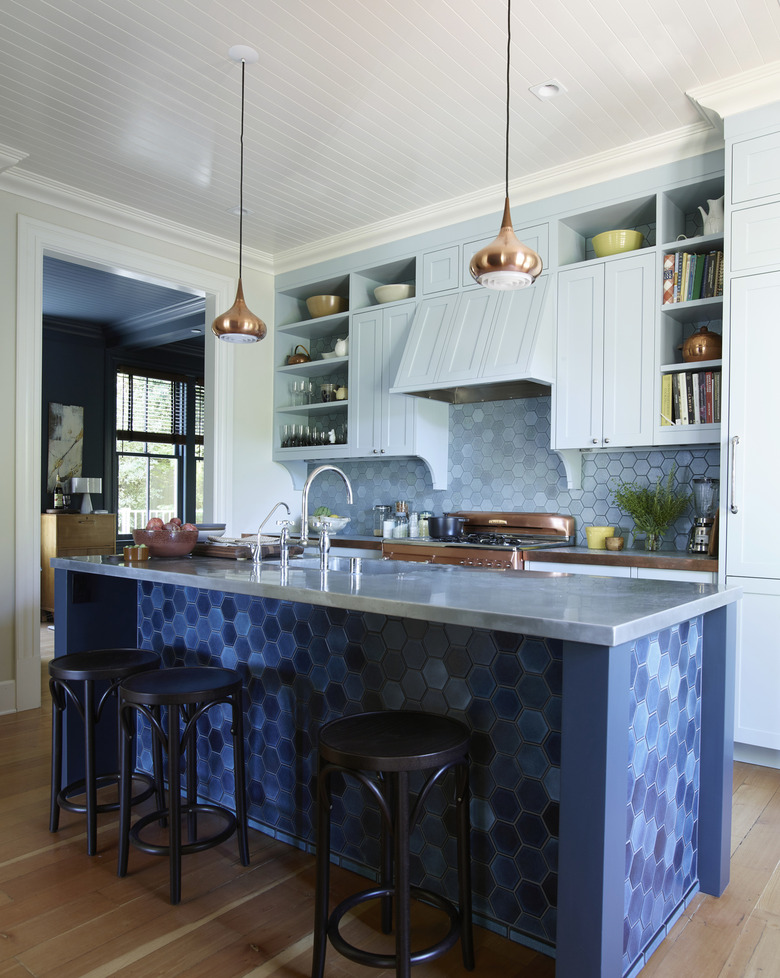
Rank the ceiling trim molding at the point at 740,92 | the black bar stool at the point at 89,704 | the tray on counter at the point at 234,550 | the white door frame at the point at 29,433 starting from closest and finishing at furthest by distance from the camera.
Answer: the black bar stool at the point at 89,704 → the tray on counter at the point at 234,550 → the ceiling trim molding at the point at 740,92 → the white door frame at the point at 29,433

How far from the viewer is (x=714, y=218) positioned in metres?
3.55

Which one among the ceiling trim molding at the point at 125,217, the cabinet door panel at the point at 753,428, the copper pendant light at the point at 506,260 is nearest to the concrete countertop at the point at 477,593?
the copper pendant light at the point at 506,260

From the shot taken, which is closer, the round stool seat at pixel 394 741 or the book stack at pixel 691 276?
the round stool seat at pixel 394 741

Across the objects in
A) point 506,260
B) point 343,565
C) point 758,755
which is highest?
point 506,260

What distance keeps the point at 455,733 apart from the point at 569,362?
282 cm

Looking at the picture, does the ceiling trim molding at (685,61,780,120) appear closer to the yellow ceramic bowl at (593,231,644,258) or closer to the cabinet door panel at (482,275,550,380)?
the yellow ceramic bowl at (593,231,644,258)

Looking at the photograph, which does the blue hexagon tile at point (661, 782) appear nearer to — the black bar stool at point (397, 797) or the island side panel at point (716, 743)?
the island side panel at point (716, 743)

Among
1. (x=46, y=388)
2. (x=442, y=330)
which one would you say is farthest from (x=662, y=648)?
(x=46, y=388)

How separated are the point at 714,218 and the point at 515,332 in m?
1.14

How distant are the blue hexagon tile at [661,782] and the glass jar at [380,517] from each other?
332 cm

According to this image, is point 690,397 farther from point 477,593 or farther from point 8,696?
point 8,696

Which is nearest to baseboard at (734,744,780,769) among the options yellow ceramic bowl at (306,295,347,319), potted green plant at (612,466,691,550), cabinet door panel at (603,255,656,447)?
potted green plant at (612,466,691,550)

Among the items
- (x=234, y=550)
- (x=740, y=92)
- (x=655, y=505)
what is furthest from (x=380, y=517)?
(x=740, y=92)

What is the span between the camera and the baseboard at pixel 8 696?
397 cm
